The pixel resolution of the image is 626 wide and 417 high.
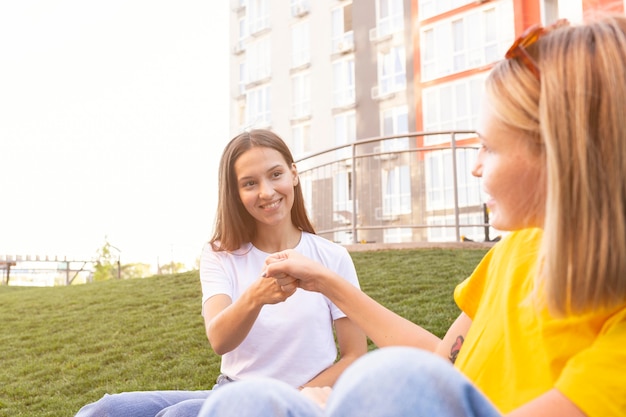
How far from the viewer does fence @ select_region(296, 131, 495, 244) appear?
972 cm

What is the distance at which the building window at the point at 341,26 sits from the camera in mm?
24547

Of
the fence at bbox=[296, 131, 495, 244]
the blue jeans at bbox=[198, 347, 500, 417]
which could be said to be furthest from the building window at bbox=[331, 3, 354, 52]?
the blue jeans at bbox=[198, 347, 500, 417]

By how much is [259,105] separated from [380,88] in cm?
646

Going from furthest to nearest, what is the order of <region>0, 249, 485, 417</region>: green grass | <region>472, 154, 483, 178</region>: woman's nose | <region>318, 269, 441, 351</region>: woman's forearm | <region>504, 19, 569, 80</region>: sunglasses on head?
<region>0, 249, 485, 417</region>: green grass, <region>318, 269, 441, 351</region>: woman's forearm, <region>472, 154, 483, 178</region>: woman's nose, <region>504, 19, 569, 80</region>: sunglasses on head

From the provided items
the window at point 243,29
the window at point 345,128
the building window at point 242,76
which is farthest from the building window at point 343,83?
the window at point 243,29

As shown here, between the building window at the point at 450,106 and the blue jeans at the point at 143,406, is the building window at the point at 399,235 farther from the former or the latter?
the blue jeans at the point at 143,406

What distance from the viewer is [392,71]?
74.9ft

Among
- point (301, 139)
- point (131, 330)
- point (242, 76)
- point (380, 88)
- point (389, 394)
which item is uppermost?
point (242, 76)

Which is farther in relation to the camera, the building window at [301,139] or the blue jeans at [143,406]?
the building window at [301,139]

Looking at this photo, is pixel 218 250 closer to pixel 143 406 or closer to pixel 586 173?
pixel 143 406

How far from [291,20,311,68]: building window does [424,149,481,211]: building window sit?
16.6 meters

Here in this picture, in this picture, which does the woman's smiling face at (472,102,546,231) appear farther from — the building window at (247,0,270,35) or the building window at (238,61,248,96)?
the building window at (238,61,248,96)

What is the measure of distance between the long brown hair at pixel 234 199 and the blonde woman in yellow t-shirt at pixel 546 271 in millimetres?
1336

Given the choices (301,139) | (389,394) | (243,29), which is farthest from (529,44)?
(243,29)
